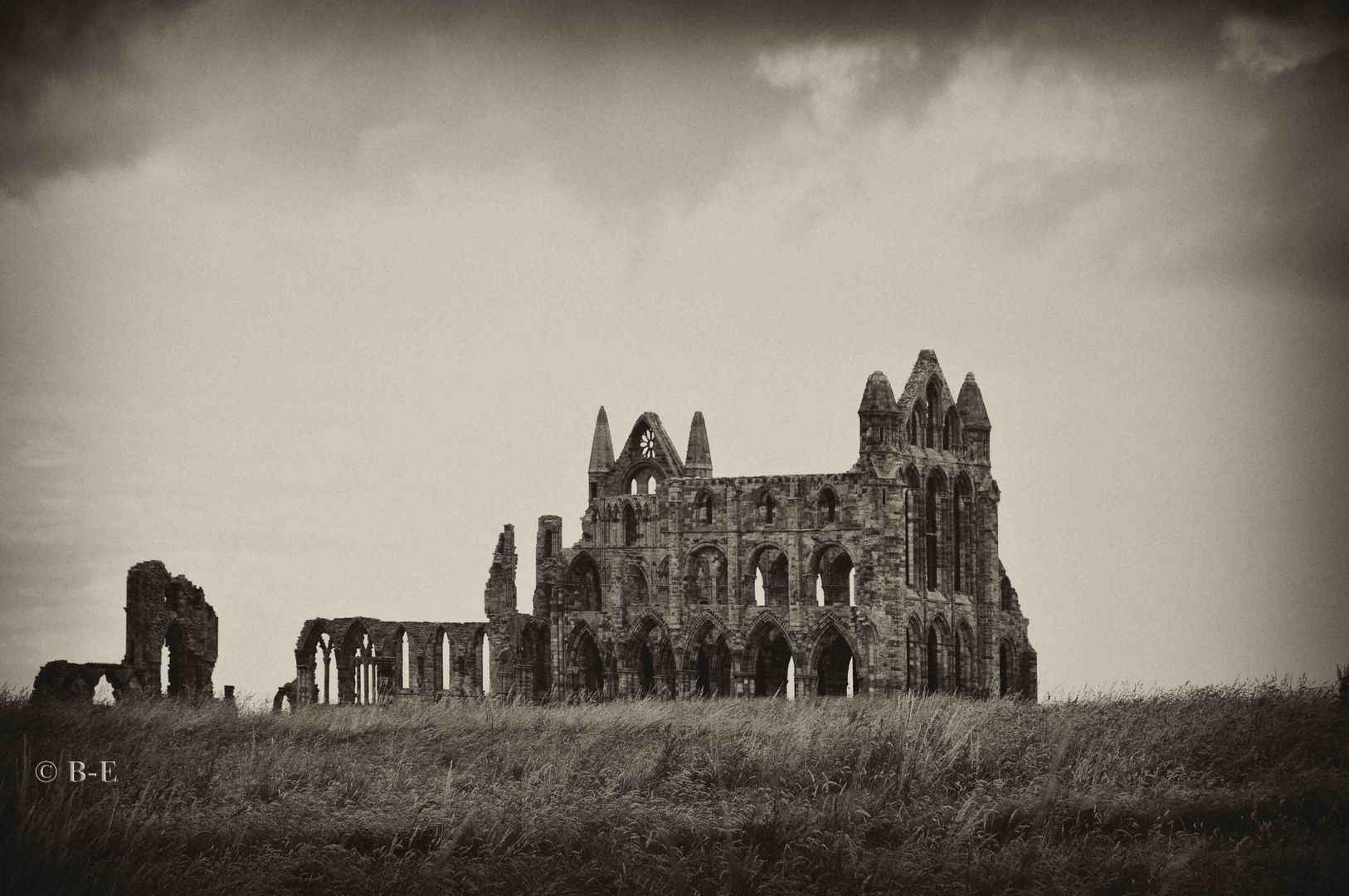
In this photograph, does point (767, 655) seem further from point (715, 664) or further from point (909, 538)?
point (909, 538)

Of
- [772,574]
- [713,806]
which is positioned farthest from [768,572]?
[713,806]

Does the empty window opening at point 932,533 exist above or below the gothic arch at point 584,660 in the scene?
above

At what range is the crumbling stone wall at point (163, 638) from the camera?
44125 millimetres

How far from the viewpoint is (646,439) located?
59.3 meters

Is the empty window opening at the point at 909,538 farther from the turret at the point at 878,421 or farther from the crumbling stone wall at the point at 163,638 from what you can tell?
the crumbling stone wall at the point at 163,638

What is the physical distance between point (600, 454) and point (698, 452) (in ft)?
14.9

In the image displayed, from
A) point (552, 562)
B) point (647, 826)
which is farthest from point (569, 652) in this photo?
point (647, 826)

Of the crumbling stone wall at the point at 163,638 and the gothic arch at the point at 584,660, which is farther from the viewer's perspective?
the gothic arch at the point at 584,660

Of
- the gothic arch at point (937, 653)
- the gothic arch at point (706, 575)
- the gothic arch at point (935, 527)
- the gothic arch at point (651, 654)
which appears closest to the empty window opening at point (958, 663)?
the gothic arch at point (937, 653)

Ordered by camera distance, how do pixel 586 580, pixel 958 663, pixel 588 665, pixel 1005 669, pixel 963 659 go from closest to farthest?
pixel 963 659
pixel 958 663
pixel 1005 669
pixel 588 665
pixel 586 580

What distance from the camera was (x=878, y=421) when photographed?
168 ft

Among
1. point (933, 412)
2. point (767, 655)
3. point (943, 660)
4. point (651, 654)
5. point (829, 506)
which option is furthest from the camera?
point (651, 654)

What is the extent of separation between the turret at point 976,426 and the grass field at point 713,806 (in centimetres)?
2535

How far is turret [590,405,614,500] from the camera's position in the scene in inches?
2351
